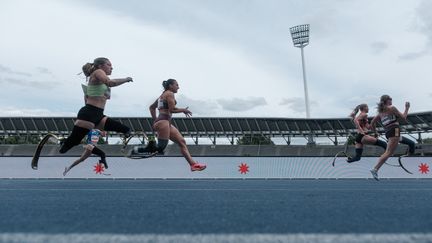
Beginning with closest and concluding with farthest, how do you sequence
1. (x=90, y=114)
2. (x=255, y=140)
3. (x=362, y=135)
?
(x=90, y=114) → (x=362, y=135) → (x=255, y=140)

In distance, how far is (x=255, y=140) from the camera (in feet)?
149

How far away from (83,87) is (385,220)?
4024mm

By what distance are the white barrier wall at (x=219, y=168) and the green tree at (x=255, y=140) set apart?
120 ft

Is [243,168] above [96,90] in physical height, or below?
below

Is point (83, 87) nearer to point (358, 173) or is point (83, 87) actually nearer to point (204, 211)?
point (204, 211)

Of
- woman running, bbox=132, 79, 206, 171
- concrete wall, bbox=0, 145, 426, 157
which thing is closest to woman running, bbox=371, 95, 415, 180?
woman running, bbox=132, 79, 206, 171

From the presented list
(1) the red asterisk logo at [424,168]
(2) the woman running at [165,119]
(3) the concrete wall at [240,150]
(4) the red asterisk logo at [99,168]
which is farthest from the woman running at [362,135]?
(3) the concrete wall at [240,150]

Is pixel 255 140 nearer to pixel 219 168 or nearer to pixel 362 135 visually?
pixel 219 168

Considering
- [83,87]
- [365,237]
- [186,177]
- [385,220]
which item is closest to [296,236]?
[365,237]

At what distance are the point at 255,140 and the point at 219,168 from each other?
1494 inches

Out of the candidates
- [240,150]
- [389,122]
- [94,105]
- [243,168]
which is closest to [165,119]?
[94,105]

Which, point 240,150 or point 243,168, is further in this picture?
point 240,150

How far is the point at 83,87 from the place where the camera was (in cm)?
466

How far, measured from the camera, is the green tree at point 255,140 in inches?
1764
